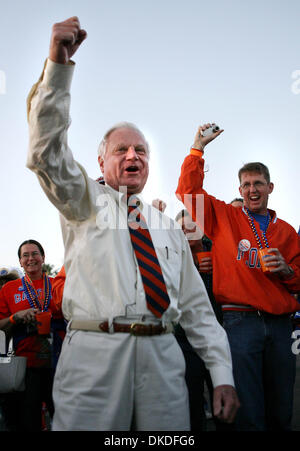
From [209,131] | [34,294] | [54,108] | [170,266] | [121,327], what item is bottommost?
[34,294]

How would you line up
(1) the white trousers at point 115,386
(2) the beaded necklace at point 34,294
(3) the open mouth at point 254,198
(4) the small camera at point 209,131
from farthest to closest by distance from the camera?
(2) the beaded necklace at point 34,294 < (3) the open mouth at point 254,198 < (4) the small camera at point 209,131 < (1) the white trousers at point 115,386

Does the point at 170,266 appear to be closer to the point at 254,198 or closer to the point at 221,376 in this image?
the point at 221,376

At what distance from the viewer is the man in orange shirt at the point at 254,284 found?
9.29 feet

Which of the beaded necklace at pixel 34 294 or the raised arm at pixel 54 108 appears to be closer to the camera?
the raised arm at pixel 54 108

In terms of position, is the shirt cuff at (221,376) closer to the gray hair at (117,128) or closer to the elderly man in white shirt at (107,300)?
the elderly man in white shirt at (107,300)

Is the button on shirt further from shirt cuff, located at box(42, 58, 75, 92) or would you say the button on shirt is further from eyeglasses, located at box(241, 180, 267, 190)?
eyeglasses, located at box(241, 180, 267, 190)

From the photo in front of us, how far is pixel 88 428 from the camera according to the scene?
5.20ft

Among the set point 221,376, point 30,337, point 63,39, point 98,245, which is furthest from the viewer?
point 30,337

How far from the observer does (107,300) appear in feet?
5.63

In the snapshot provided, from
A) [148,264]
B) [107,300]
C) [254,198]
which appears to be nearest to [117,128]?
[148,264]

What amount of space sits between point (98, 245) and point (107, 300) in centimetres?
23

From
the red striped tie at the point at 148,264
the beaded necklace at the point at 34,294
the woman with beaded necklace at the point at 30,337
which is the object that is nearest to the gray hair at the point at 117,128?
the red striped tie at the point at 148,264

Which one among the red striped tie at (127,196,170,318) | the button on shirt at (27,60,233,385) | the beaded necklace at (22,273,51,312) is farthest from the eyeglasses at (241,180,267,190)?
the beaded necklace at (22,273,51,312)

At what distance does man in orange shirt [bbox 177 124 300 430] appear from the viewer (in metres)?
2.83
